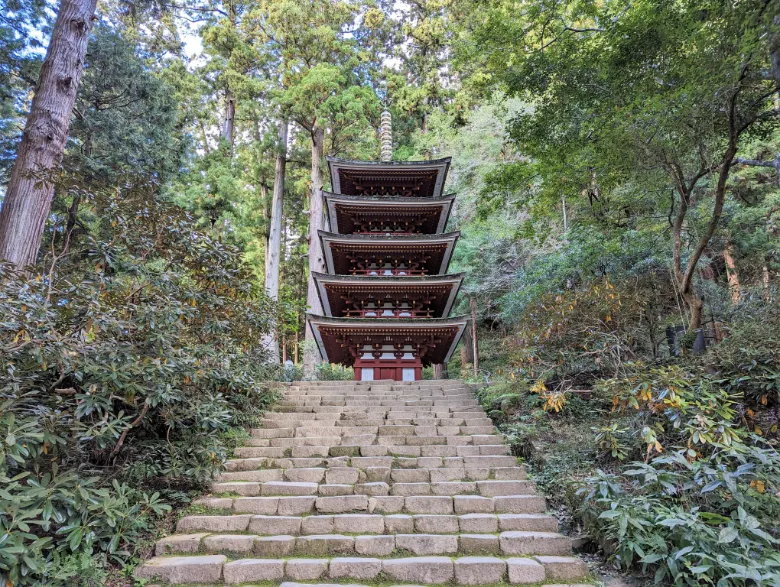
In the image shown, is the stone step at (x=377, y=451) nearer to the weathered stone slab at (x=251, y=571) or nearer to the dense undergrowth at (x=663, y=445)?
the dense undergrowth at (x=663, y=445)

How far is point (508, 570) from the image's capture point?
317 centimetres

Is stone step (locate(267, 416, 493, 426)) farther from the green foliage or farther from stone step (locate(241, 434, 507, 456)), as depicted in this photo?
the green foliage

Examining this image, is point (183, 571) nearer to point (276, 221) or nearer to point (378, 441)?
point (378, 441)

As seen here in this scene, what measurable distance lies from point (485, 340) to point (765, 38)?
13850 millimetres

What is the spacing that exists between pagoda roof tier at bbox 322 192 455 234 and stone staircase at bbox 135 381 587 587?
6.01 metres

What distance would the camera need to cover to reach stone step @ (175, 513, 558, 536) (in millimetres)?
3693

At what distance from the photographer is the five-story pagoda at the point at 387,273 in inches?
376

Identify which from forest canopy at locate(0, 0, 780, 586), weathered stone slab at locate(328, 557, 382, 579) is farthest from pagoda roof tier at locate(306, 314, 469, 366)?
weathered stone slab at locate(328, 557, 382, 579)

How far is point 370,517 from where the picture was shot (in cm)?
374

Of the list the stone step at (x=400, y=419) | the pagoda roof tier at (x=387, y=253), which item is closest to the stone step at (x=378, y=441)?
the stone step at (x=400, y=419)

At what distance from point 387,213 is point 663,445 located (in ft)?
26.4

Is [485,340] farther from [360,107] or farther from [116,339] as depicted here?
[116,339]

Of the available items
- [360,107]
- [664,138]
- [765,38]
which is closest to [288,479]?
[664,138]

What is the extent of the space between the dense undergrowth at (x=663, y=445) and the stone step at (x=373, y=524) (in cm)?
51
